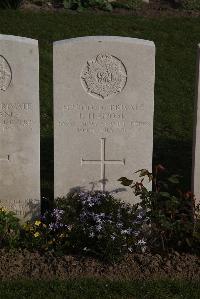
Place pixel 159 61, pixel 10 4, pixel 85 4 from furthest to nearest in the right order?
pixel 85 4, pixel 10 4, pixel 159 61

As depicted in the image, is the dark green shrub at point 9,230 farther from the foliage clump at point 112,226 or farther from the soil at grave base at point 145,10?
the soil at grave base at point 145,10

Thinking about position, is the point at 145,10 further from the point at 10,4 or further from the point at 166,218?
the point at 166,218

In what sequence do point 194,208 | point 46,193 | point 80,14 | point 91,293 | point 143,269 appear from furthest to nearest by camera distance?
point 80,14 → point 46,193 → point 194,208 → point 143,269 → point 91,293

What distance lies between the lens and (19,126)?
6387 mm

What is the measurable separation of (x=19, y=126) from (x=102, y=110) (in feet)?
2.72

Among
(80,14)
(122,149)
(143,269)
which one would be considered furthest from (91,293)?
(80,14)

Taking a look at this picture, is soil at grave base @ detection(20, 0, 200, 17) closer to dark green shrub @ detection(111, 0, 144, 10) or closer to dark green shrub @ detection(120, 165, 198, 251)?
dark green shrub @ detection(111, 0, 144, 10)

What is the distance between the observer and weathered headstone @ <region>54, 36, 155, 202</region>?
20.2 feet

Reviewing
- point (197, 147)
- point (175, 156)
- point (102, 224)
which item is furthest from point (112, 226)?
point (175, 156)

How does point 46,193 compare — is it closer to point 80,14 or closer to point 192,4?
point 80,14

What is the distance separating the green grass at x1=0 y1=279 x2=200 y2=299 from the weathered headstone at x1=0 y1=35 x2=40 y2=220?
1156mm

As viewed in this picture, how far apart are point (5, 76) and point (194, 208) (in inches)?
87.6

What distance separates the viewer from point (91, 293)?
5.53 metres

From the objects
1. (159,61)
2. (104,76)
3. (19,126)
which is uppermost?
(159,61)
